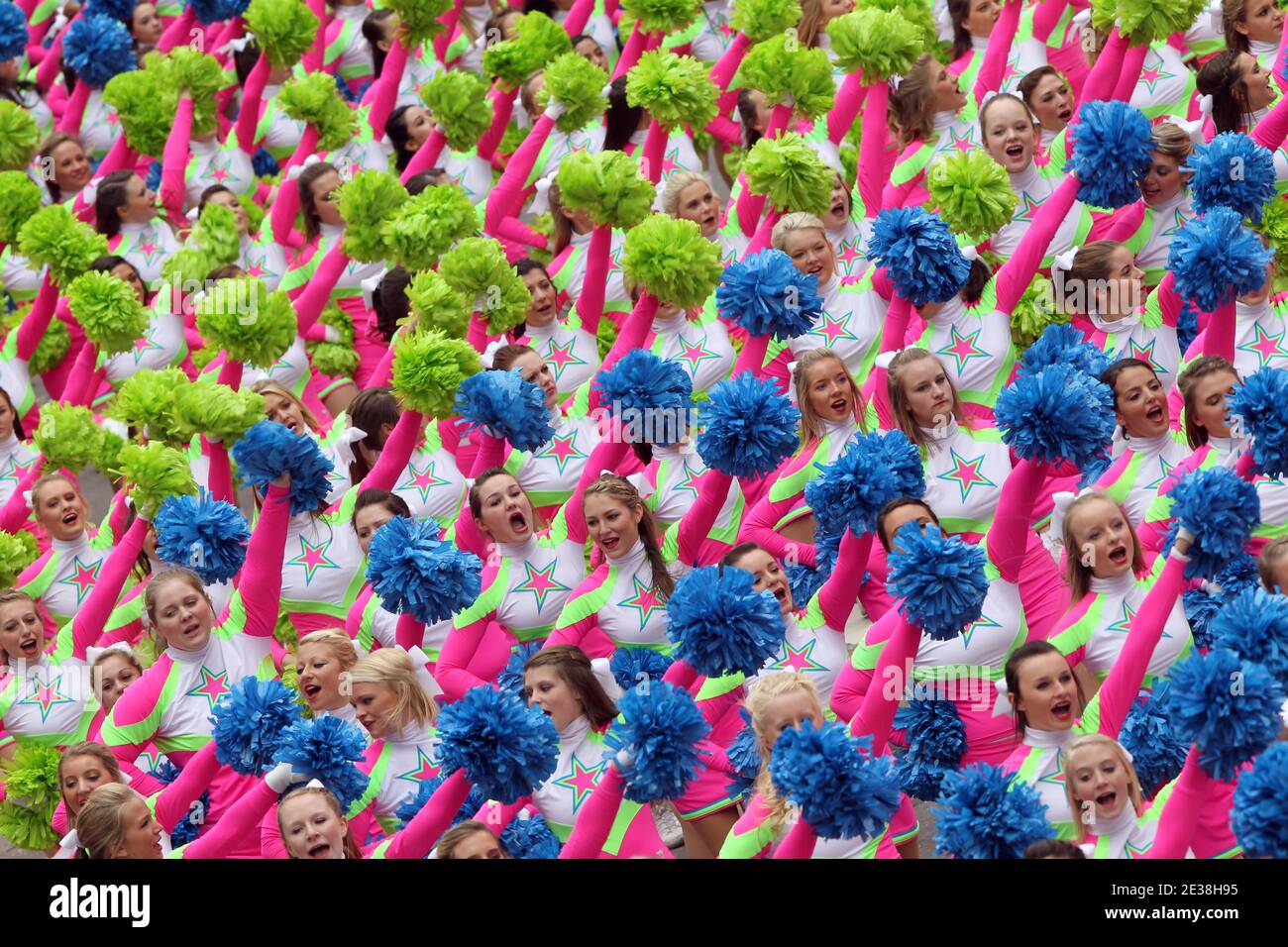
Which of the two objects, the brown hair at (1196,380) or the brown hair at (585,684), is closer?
the brown hair at (585,684)

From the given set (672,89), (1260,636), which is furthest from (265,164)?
(1260,636)

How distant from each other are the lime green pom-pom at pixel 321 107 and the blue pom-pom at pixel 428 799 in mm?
3596

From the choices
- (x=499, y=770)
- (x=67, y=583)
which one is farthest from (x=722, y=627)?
(x=67, y=583)

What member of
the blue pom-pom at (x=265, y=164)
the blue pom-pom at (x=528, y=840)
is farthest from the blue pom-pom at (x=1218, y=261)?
the blue pom-pom at (x=265, y=164)

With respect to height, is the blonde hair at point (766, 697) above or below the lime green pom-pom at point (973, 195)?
below

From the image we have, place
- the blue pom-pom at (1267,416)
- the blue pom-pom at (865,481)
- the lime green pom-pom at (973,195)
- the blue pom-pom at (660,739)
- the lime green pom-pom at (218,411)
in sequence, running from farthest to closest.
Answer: the lime green pom-pom at (973,195) → the lime green pom-pom at (218,411) → the blue pom-pom at (865,481) → the blue pom-pom at (1267,416) → the blue pom-pom at (660,739)

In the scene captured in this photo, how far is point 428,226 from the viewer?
7484 millimetres

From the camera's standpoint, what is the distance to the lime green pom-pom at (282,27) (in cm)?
891

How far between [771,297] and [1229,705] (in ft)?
7.44

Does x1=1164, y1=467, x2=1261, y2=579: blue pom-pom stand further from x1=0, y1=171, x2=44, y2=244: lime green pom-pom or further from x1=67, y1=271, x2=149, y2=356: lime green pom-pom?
x1=0, y1=171, x2=44, y2=244: lime green pom-pom

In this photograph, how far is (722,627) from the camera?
5379 millimetres

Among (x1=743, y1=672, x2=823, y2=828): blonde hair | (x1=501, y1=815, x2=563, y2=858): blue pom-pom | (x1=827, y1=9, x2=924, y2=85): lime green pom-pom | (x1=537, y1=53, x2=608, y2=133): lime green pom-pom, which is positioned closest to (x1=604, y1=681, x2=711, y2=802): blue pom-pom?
(x1=743, y1=672, x2=823, y2=828): blonde hair

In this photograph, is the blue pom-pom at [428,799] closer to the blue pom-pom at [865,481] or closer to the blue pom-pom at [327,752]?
the blue pom-pom at [327,752]
